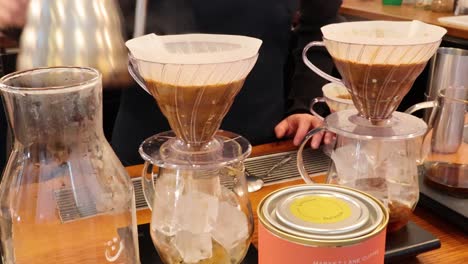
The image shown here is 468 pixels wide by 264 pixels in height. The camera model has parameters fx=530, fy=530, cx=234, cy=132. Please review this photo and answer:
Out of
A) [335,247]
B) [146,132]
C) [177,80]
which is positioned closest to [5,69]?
[146,132]

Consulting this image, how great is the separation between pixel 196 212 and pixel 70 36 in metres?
0.25

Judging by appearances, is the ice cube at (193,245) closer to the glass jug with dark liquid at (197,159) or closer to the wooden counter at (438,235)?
the glass jug with dark liquid at (197,159)

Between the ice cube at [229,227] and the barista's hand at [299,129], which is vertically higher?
the ice cube at [229,227]

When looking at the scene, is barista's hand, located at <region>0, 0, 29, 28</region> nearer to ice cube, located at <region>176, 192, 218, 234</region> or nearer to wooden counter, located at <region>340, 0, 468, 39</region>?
ice cube, located at <region>176, 192, 218, 234</region>

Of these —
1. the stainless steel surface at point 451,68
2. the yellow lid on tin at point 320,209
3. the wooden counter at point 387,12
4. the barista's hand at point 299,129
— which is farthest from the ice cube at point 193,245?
the wooden counter at point 387,12

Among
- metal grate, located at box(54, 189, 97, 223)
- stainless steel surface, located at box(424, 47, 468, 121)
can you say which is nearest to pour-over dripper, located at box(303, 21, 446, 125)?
metal grate, located at box(54, 189, 97, 223)

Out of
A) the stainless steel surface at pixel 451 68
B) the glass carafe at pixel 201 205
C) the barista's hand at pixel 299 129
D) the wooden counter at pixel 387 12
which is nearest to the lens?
the glass carafe at pixel 201 205

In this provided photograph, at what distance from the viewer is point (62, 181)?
0.56m

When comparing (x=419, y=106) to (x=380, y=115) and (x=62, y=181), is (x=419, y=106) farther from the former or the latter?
(x=62, y=181)

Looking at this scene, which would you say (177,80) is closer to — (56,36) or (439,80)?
(56,36)

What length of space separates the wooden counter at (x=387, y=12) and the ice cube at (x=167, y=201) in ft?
6.41

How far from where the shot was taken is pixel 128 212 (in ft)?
1.94

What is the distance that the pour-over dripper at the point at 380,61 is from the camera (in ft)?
2.04

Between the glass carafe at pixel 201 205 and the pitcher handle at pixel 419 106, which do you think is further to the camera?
the pitcher handle at pixel 419 106
